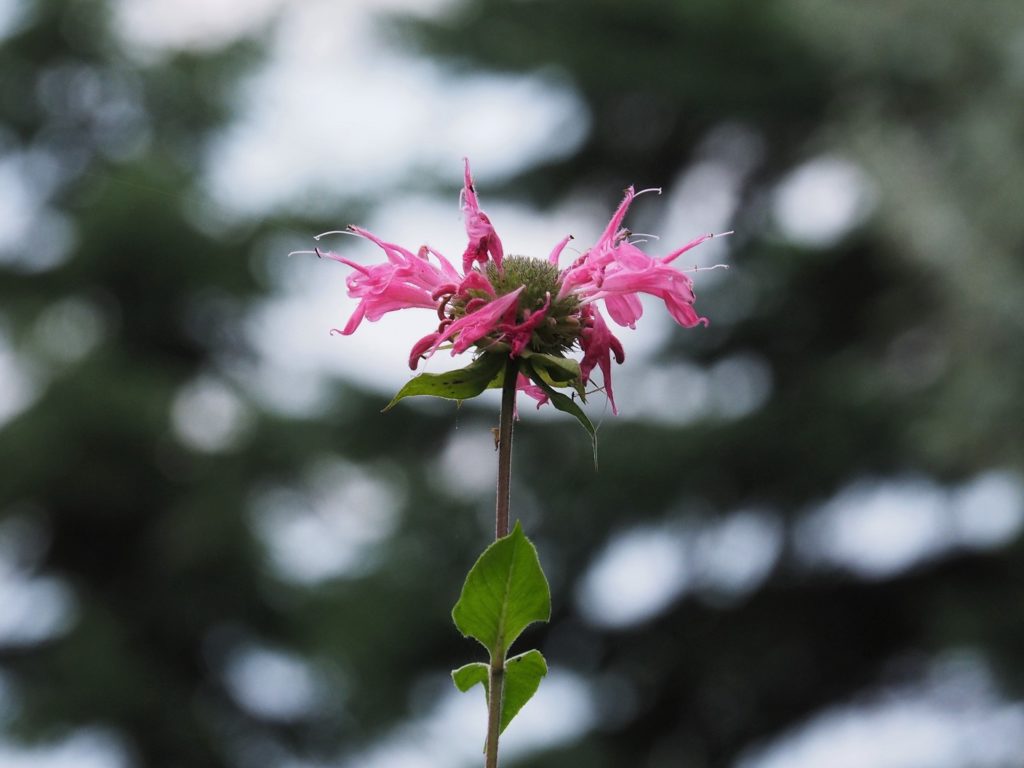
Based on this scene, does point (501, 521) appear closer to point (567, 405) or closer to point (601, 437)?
point (567, 405)

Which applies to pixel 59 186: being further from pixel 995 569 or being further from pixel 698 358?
pixel 995 569

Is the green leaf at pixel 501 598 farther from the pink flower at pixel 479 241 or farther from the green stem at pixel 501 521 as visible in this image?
the pink flower at pixel 479 241

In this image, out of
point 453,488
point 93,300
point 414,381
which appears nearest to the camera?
point 414,381

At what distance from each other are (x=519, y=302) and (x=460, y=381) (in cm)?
6

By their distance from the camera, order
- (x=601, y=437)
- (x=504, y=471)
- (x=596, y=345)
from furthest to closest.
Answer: (x=601, y=437), (x=596, y=345), (x=504, y=471)

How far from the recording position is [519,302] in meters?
0.60

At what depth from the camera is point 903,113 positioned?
5.02 meters

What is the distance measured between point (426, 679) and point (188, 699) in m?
1.27

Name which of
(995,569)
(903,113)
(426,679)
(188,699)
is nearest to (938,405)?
(995,569)

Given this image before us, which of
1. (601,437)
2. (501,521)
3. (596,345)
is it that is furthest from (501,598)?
(601,437)

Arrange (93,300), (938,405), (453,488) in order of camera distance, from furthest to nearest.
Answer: (93,300), (453,488), (938,405)

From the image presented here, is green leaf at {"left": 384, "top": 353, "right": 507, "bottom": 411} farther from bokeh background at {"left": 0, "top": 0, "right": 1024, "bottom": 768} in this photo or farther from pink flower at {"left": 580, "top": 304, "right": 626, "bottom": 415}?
bokeh background at {"left": 0, "top": 0, "right": 1024, "bottom": 768}

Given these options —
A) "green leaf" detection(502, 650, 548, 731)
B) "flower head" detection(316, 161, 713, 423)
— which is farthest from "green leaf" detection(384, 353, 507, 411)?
"green leaf" detection(502, 650, 548, 731)

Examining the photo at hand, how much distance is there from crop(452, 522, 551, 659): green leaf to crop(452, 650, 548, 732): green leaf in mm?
15
